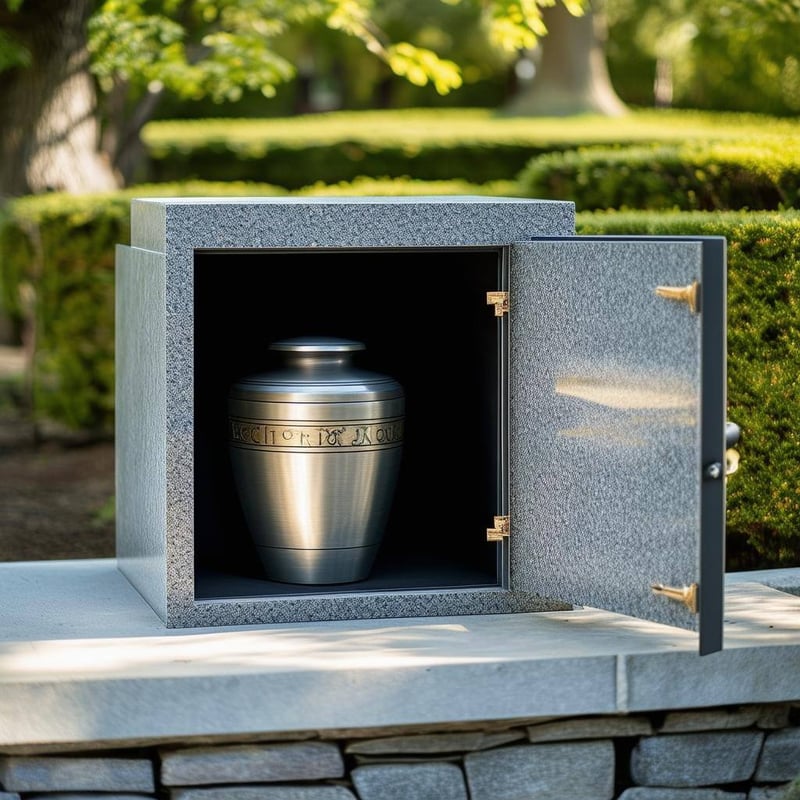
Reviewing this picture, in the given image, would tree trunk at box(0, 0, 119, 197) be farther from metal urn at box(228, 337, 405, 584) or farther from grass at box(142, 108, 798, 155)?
grass at box(142, 108, 798, 155)

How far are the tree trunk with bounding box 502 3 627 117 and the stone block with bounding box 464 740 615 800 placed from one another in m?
21.8

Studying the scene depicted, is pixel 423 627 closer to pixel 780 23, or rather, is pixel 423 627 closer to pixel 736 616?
pixel 736 616

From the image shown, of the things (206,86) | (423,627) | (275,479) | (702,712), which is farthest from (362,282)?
(206,86)

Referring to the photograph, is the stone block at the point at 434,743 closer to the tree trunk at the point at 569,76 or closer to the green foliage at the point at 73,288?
the green foliage at the point at 73,288

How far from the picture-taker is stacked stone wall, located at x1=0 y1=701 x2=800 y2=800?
3.76 meters

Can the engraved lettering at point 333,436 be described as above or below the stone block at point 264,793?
above

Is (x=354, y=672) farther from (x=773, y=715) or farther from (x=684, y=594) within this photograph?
(x=773, y=715)

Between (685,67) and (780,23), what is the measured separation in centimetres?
2319

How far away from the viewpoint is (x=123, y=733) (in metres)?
3.64

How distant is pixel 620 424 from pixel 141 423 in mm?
1577

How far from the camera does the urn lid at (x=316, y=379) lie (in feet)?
14.4

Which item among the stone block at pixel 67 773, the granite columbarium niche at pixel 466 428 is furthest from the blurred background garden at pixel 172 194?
the stone block at pixel 67 773

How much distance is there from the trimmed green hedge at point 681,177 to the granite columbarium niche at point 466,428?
2.25m

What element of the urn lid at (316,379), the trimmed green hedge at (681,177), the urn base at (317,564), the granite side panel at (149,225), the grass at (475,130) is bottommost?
the urn base at (317,564)
